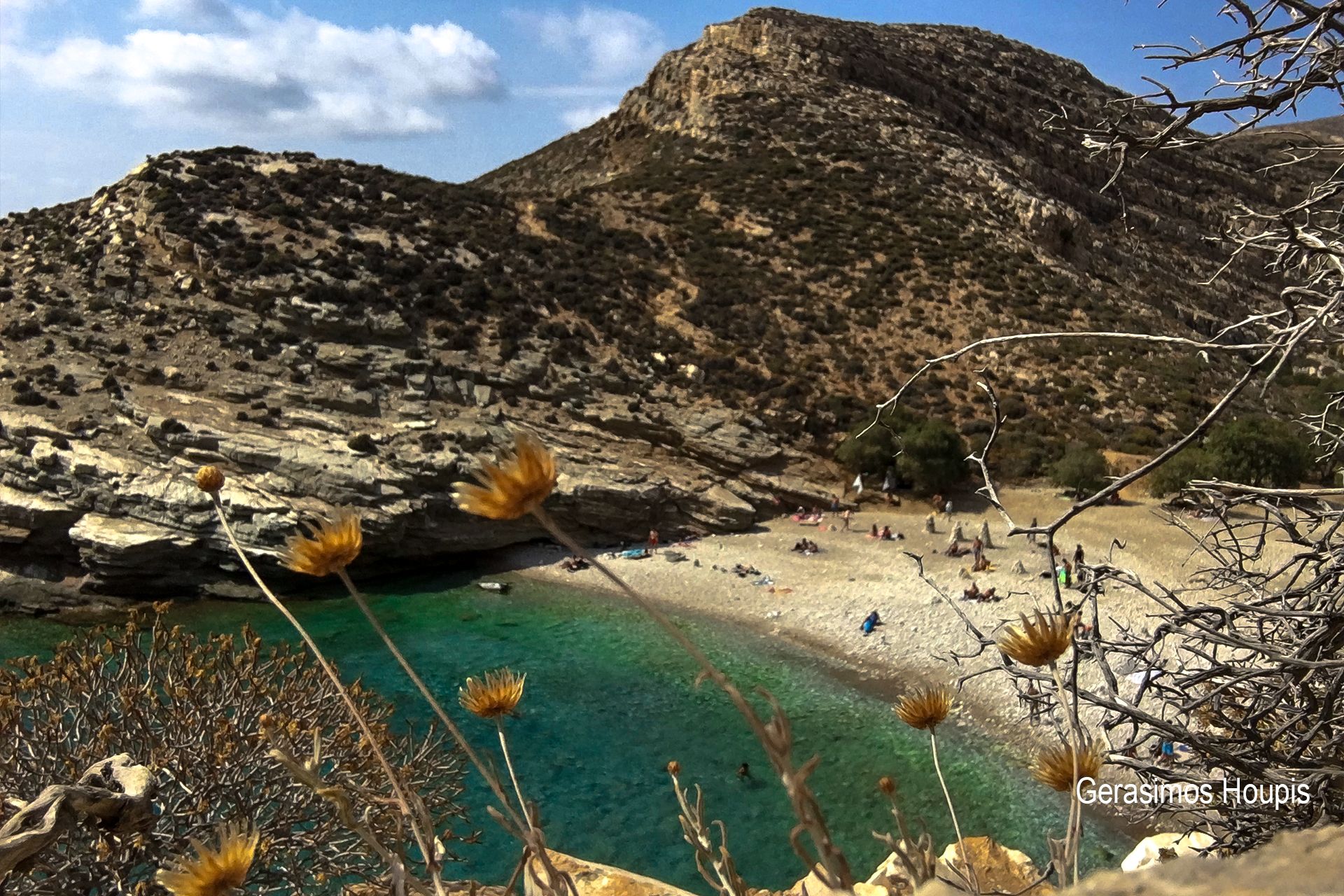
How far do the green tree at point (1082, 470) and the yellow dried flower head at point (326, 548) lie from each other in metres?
23.9

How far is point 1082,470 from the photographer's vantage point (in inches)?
925

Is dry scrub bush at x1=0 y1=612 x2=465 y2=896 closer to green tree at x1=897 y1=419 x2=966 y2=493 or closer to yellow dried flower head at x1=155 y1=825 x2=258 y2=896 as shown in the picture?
yellow dried flower head at x1=155 y1=825 x2=258 y2=896

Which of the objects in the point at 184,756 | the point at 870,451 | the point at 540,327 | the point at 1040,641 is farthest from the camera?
the point at 540,327

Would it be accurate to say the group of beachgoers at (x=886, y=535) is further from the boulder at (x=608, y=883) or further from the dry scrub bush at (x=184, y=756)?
the boulder at (x=608, y=883)

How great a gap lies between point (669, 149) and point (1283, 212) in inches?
1638

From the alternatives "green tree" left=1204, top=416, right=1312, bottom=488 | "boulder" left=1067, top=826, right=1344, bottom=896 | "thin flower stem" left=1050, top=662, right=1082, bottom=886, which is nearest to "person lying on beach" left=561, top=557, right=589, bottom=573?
"green tree" left=1204, top=416, right=1312, bottom=488

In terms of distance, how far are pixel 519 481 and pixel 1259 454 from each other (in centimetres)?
2656

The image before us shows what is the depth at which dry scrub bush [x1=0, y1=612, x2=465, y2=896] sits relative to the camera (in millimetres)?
4742

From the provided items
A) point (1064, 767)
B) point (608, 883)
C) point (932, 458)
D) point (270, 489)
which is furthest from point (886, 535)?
point (1064, 767)

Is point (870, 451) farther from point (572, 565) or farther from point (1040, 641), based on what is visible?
point (1040, 641)

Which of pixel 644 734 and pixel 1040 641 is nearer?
pixel 1040 641

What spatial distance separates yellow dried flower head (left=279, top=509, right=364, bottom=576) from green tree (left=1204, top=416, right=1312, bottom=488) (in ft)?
82.1

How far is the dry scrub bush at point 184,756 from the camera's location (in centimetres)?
474

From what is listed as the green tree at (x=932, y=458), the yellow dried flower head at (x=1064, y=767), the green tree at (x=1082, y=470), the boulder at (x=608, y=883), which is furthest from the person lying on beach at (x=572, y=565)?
the yellow dried flower head at (x=1064, y=767)
